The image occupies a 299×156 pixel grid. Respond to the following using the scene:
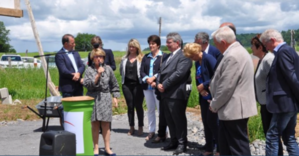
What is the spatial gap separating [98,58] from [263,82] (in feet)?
8.15

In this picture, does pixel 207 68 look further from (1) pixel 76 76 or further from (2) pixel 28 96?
(2) pixel 28 96

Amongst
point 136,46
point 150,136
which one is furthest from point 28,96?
point 150,136

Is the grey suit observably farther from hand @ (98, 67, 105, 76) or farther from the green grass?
the green grass

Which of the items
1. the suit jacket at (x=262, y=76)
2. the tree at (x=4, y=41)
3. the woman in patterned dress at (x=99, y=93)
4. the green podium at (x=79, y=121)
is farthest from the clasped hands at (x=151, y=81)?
the tree at (x=4, y=41)

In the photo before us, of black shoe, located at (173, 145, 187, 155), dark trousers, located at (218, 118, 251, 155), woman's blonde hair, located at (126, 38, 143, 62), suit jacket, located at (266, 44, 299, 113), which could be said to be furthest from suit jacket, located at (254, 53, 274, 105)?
woman's blonde hair, located at (126, 38, 143, 62)

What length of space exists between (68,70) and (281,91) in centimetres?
410

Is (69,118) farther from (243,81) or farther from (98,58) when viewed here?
(243,81)

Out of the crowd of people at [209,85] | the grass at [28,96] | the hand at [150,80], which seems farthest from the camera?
the grass at [28,96]

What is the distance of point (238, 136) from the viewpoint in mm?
5164

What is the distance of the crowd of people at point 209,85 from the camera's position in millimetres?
5121

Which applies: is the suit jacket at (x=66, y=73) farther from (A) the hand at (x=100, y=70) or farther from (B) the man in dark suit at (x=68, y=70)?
(A) the hand at (x=100, y=70)

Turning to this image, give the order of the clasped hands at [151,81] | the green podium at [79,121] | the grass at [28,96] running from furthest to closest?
the grass at [28,96] < the clasped hands at [151,81] < the green podium at [79,121]

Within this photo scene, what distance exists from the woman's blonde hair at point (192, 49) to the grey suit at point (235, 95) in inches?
49.3

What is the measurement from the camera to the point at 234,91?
200 inches
